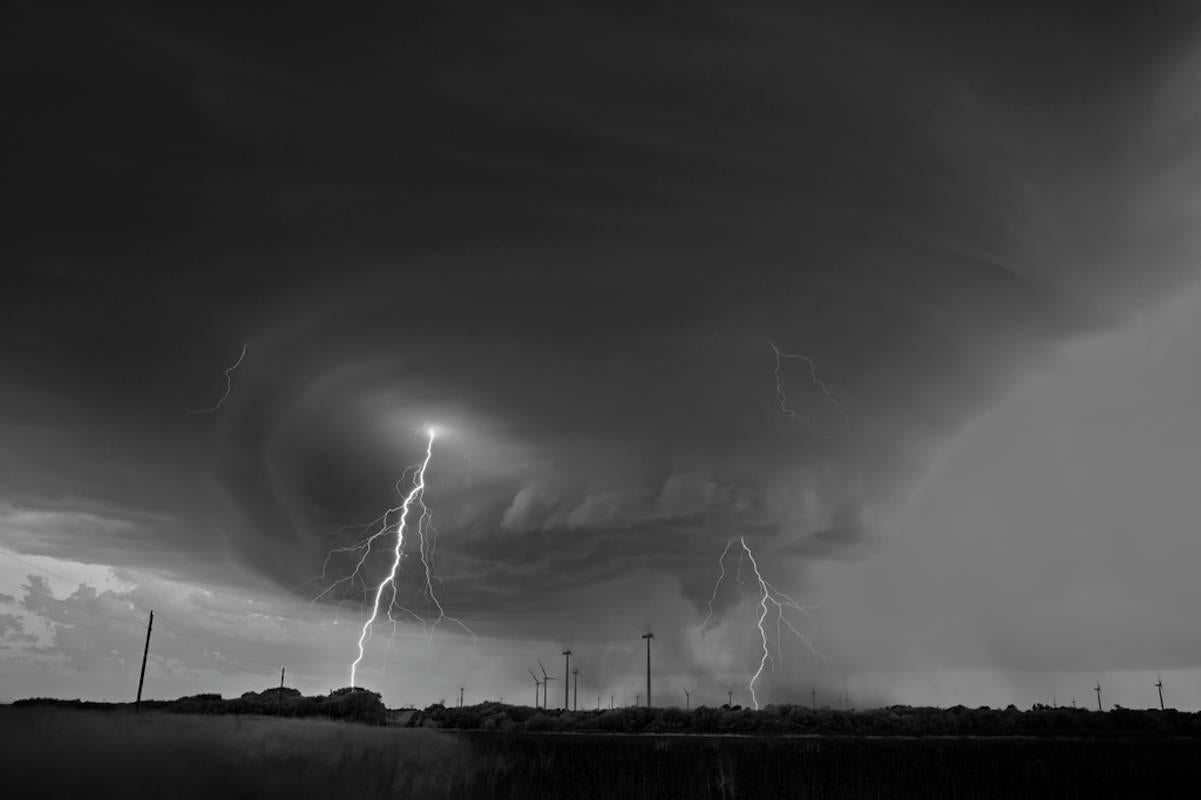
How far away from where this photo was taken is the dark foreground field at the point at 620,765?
35906 millimetres

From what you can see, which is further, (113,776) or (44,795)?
(113,776)

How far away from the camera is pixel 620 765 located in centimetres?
3975

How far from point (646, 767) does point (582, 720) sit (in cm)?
4001

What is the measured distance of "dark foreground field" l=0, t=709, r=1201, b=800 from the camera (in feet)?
118

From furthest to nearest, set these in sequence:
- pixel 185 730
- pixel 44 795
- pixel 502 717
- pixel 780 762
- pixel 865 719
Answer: pixel 502 717 → pixel 865 719 → pixel 185 730 → pixel 780 762 → pixel 44 795

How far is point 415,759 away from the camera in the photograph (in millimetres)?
40562

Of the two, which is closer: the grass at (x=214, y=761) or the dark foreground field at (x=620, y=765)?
the grass at (x=214, y=761)

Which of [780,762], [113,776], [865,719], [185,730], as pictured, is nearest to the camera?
[113,776]

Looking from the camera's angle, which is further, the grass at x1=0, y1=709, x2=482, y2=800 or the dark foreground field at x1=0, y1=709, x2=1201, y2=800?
the dark foreground field at x1=0, y1=709, x2=1201, y2=800

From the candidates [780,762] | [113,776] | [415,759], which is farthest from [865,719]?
[113,776]

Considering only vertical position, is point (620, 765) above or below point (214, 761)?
below

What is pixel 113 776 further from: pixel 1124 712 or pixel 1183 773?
pixel 1124 712

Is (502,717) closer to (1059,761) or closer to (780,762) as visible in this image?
(780,762)

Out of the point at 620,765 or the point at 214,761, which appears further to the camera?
the point at 620,765
